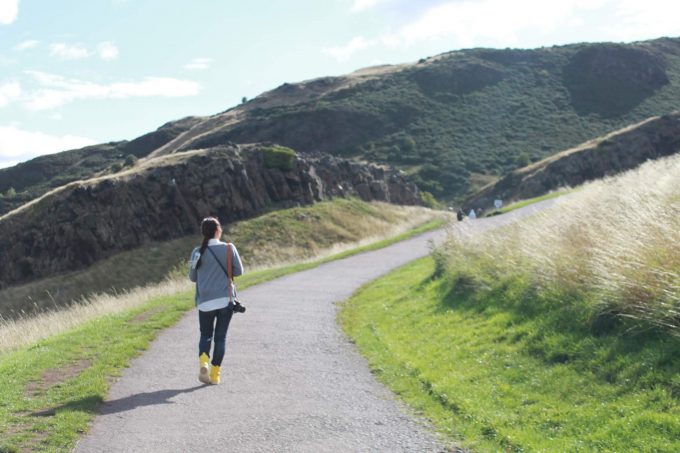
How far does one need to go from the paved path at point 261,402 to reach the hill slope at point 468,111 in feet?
196

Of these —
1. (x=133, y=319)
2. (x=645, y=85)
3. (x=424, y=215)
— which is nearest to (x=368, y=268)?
(x=133, y=319)

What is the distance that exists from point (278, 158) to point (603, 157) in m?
23.6

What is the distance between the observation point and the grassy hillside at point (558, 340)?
6.11m

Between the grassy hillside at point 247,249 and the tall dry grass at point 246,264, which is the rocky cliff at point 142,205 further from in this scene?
the tall dry grass at point 246,264

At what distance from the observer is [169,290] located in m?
20.3

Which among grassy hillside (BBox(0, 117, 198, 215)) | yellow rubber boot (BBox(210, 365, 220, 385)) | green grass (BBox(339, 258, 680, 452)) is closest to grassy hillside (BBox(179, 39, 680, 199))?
grassy hillside (BBox(0, 117, 198, 215))

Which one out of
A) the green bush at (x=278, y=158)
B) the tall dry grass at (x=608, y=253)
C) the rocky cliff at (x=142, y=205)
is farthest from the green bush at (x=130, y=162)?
the tall dry grass at (x=608, y=253)

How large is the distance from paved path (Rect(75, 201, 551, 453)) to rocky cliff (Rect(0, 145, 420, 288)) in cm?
2429

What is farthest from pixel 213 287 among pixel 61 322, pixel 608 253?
pixel 61 322

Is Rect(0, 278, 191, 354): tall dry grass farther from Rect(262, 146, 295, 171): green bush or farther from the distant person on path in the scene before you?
Rect(262, 146, 295, 171): green bush

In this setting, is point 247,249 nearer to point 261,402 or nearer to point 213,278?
point 213,278

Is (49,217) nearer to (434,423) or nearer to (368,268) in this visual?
(368,268)

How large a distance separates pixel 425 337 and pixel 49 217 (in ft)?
101

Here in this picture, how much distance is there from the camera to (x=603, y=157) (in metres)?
50.0
